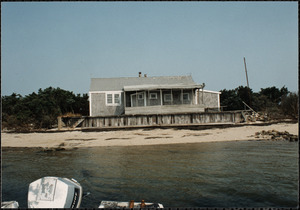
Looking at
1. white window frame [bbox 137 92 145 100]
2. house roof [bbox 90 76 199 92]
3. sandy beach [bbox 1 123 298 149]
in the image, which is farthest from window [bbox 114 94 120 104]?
sandy beach [bbox 1 123 298 149]

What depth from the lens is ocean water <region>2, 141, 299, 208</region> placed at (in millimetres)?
6268

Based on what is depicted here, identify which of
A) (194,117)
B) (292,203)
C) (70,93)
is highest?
(70,93)

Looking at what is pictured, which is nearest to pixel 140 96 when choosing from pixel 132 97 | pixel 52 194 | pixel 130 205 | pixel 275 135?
pixel 132 97

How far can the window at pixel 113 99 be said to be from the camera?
27094 mm

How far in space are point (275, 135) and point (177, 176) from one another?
468 inches

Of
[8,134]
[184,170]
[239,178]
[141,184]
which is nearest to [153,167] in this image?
[184,170]

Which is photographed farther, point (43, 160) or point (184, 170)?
point (43, 160)

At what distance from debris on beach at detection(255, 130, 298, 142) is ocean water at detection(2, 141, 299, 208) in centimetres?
453

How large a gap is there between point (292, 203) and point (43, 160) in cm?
1079

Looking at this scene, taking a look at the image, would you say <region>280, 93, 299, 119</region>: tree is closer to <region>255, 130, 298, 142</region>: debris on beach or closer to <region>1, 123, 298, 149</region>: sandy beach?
<region>1, 123, 298, 149</region>: sandy beach

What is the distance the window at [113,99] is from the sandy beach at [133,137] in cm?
752

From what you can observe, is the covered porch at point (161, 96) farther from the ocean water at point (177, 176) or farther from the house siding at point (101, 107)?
the ocean water at point (177, 176)

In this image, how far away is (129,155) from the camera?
12289 mm

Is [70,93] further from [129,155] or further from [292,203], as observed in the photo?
[292,203]
